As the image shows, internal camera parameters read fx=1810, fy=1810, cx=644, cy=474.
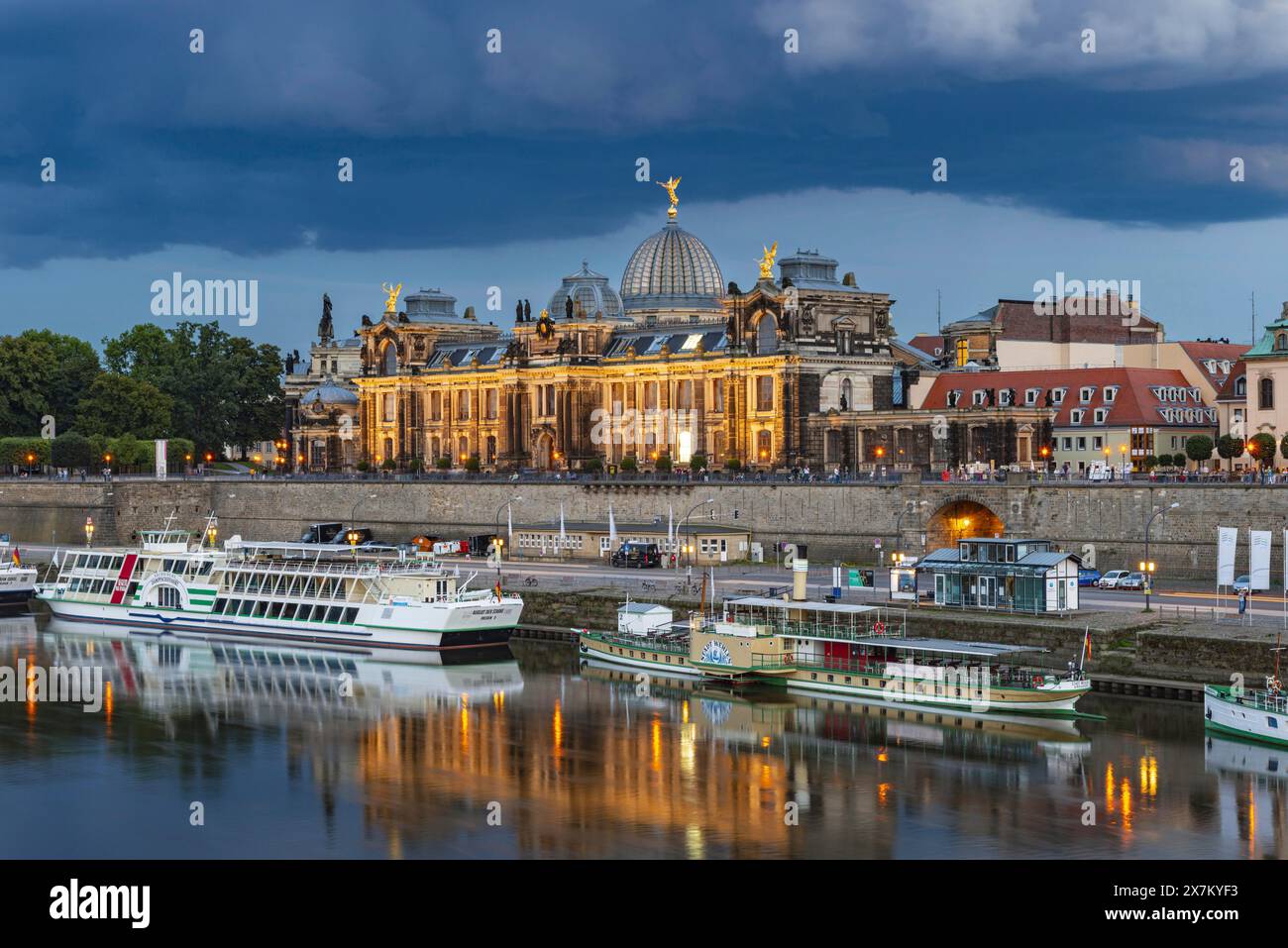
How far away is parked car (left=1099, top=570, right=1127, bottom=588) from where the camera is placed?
265 ft

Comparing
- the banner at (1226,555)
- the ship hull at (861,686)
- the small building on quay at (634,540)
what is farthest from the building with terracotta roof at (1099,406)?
the ship hull at (861,686)

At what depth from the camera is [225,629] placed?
86500 millimetres

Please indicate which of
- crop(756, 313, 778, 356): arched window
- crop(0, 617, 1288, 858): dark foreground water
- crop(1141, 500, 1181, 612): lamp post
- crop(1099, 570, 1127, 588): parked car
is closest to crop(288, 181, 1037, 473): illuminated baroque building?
crop(756, 313, 778, 356): arched window

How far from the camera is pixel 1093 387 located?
370ft

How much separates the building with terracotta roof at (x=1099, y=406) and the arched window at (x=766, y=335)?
11.4 m

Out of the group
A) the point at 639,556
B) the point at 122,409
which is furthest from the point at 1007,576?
the point at 122,409

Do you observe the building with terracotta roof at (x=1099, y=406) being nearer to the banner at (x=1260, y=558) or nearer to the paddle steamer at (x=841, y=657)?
the banner at (x=1260, y=558)

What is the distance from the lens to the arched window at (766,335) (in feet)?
400

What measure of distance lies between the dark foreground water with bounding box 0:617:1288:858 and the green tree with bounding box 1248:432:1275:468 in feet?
119

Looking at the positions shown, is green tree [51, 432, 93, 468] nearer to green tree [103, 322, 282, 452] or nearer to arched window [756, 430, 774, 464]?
green tree [103, 322, 282, 452]

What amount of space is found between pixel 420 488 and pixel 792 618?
62515mm
